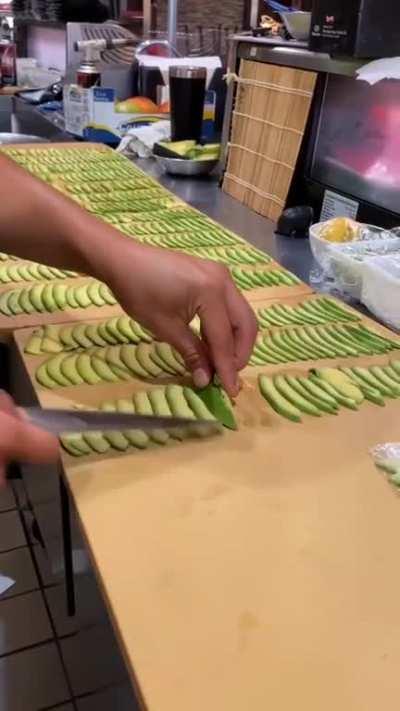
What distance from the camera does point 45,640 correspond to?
5.96 feet

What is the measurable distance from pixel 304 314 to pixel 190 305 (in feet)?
1.40

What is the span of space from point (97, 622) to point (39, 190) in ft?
2.16

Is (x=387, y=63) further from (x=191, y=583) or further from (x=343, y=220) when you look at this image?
(x=191, y=583)

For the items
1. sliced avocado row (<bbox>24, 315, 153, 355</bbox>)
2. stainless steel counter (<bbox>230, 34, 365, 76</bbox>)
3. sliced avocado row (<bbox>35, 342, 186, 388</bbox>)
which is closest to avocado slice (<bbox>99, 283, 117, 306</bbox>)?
sliced avocado row (<bbox>24, 315, 153, 355</bbox>)

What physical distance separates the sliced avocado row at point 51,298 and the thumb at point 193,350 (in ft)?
1.19

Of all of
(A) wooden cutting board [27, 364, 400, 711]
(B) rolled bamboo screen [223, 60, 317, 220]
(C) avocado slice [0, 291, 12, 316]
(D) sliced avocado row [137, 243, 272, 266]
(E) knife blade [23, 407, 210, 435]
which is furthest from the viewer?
(B) rolled bamboo screen [223, 60, 317, 220]

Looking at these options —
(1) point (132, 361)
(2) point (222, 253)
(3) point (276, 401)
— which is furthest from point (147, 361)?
(2) point (222, 253)

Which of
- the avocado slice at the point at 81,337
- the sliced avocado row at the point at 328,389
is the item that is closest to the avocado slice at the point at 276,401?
the sliced avocado row at the point at 328,389

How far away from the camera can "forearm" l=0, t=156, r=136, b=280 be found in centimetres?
115

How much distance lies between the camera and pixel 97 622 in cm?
107

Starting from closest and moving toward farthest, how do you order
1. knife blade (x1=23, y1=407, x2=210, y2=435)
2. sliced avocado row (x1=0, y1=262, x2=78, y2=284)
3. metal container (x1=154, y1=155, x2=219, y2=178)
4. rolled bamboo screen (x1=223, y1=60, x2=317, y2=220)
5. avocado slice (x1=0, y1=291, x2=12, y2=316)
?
knife blade (x1=23, y1=407, x2=210, y2=435), avocado slice (x1=0, y1=291, x2=12, y2=316), sliced avocado row (x1=0, y1=262, x2=78, y2=284), rolled bamboo screen (x1=223, y1=60, x2=317, y2=220), metal container (x1=154, y1=155, x2=219, y2=178)

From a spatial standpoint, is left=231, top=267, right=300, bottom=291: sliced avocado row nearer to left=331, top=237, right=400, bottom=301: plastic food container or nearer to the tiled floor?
left=331, top=237, right=400, bottom=301: plastic food container

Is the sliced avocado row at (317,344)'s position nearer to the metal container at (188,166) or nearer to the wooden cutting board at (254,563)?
the wooden cutting board at (254,563)

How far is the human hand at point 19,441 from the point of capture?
76cm
